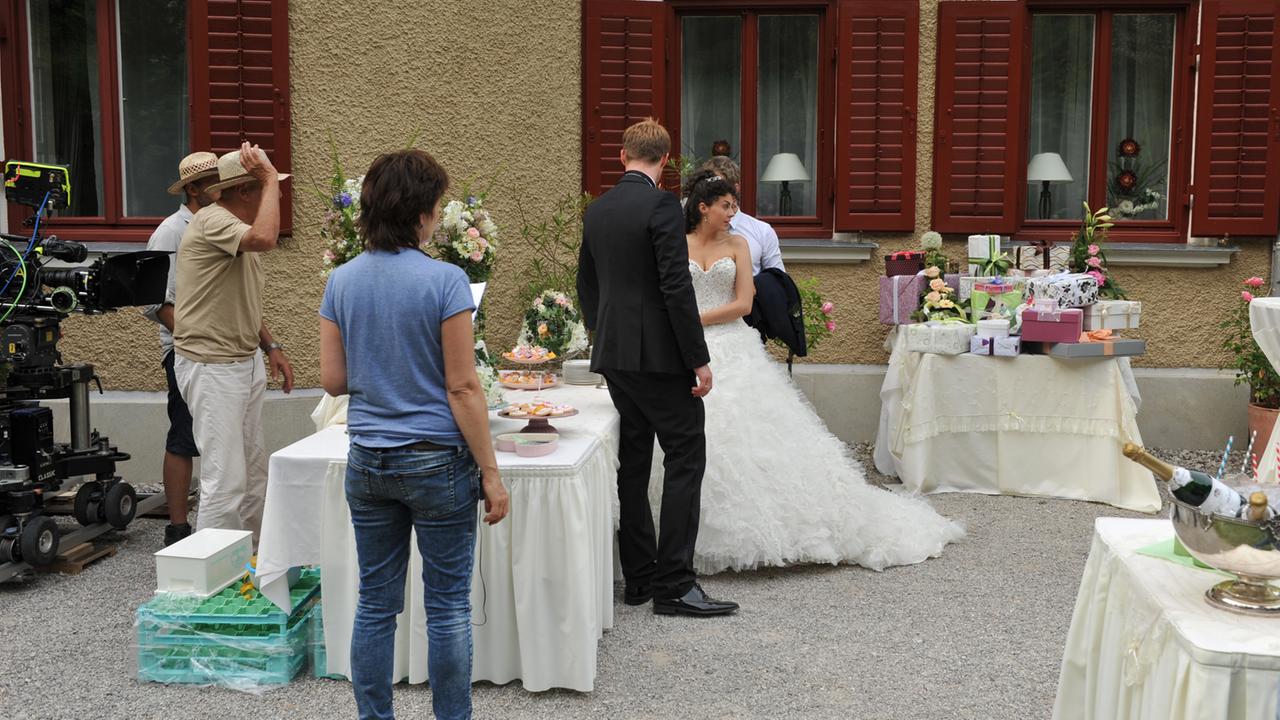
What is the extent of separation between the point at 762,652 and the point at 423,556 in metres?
1.64

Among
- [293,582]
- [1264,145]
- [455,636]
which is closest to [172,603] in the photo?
[293,582]

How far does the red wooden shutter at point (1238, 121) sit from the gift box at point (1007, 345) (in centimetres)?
205

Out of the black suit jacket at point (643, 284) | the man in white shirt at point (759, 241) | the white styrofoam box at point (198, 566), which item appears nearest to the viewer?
the white styrofoam box at point (198, 566)

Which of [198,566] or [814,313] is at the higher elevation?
[814,313]

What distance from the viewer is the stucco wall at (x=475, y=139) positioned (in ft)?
23.0

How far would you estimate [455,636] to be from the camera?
2869mm

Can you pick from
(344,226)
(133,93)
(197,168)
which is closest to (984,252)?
(344,226)

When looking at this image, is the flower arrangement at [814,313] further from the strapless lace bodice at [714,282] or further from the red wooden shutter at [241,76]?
the red wooden shutter at [241,76]

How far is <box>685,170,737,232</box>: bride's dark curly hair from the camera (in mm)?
5008

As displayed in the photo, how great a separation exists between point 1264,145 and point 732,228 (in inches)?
155

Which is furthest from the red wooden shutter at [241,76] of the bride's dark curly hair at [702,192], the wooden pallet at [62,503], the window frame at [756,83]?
the bride's dark curly hair at [702,192]

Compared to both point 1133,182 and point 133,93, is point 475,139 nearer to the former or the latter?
point 133,93

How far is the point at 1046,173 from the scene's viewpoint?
25.4 ft

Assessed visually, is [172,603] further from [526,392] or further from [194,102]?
[194,102]
